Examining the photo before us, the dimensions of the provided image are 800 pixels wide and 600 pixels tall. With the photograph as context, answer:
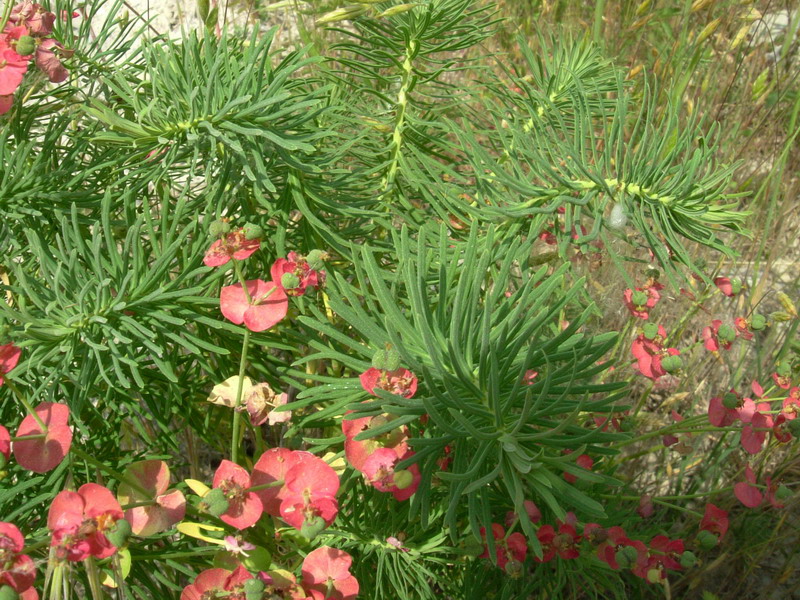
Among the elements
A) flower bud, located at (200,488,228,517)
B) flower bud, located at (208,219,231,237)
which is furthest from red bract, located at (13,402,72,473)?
flower bud, located at (208,219,231,237)

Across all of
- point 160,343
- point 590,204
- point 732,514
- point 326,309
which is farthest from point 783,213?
point 160,343

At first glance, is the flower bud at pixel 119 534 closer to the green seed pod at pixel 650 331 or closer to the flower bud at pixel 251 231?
the flower bud at pixel 251 231

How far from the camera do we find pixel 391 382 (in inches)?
31.8

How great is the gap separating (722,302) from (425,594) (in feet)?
4.68

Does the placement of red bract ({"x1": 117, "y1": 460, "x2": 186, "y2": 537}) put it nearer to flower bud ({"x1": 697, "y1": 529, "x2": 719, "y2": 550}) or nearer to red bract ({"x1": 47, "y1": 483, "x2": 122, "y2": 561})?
red bract ({"x1": 47, "y1": 483, "x2": 122, "y2": 561})

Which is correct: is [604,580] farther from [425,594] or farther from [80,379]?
[80,379]

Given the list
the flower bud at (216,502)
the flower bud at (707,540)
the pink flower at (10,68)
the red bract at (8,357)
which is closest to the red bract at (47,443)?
the red bract at (8,357)

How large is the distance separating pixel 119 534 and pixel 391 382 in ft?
1.04

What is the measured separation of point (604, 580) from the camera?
1.18 meters

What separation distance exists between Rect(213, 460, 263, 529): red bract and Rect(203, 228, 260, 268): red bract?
0.26m

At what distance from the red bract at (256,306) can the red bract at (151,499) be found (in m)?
0.20

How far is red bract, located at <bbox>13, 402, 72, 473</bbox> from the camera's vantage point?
2.56ft

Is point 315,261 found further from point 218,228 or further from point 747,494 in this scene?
point 747,494

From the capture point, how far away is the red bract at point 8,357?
799 mm
